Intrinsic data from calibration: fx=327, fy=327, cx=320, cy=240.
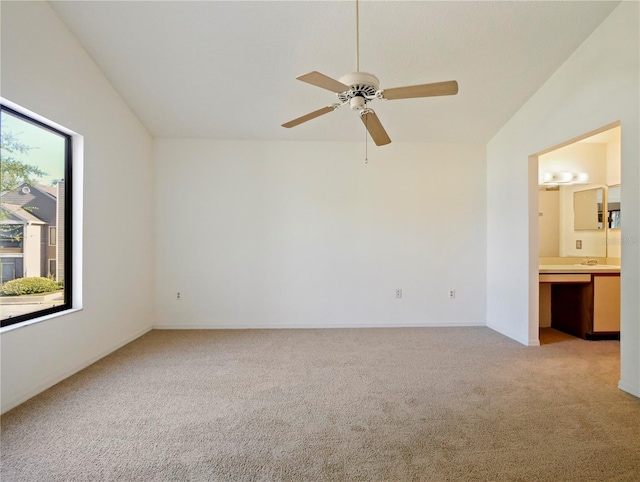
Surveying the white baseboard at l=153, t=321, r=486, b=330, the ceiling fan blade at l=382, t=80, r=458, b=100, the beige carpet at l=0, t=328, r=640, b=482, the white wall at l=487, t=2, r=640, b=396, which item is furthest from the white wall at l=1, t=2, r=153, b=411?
the white wall at l=487, t=2, r=640, b=396

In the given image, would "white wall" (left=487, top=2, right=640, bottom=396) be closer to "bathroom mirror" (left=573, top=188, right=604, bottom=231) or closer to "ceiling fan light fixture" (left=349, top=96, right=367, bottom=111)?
"bathroom mirror" (left=573, top=188, right=604, bottom=231)

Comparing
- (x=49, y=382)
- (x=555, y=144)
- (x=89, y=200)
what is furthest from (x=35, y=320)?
(x=555, y=144)

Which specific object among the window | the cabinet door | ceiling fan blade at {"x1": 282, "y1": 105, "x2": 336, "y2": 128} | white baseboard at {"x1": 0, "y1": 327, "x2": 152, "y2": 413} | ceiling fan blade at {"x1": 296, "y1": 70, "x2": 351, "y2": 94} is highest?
ceiling fan blade at {"x1": 296, "y1": 70, "x2": 351, "y2": 94}

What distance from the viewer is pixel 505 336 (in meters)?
4.07

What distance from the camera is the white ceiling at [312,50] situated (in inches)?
105

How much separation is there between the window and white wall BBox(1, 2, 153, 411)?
14 cm

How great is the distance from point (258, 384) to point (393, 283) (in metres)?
2.50

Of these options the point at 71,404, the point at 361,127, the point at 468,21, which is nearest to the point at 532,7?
the point at 468,21

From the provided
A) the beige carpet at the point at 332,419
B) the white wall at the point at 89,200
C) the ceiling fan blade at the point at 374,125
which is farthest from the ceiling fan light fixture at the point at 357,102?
the white wall at the point at 89,200

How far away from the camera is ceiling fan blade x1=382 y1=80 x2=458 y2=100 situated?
197 centimetres

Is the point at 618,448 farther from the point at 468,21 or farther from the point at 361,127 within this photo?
the point at 361,127

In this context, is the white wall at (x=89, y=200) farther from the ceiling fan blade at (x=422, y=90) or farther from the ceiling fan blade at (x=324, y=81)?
the ceiling fan blade at (x=422, y=90)

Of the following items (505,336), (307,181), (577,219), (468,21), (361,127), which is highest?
(468,21)

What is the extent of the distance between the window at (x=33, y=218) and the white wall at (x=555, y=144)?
15.3 feet
